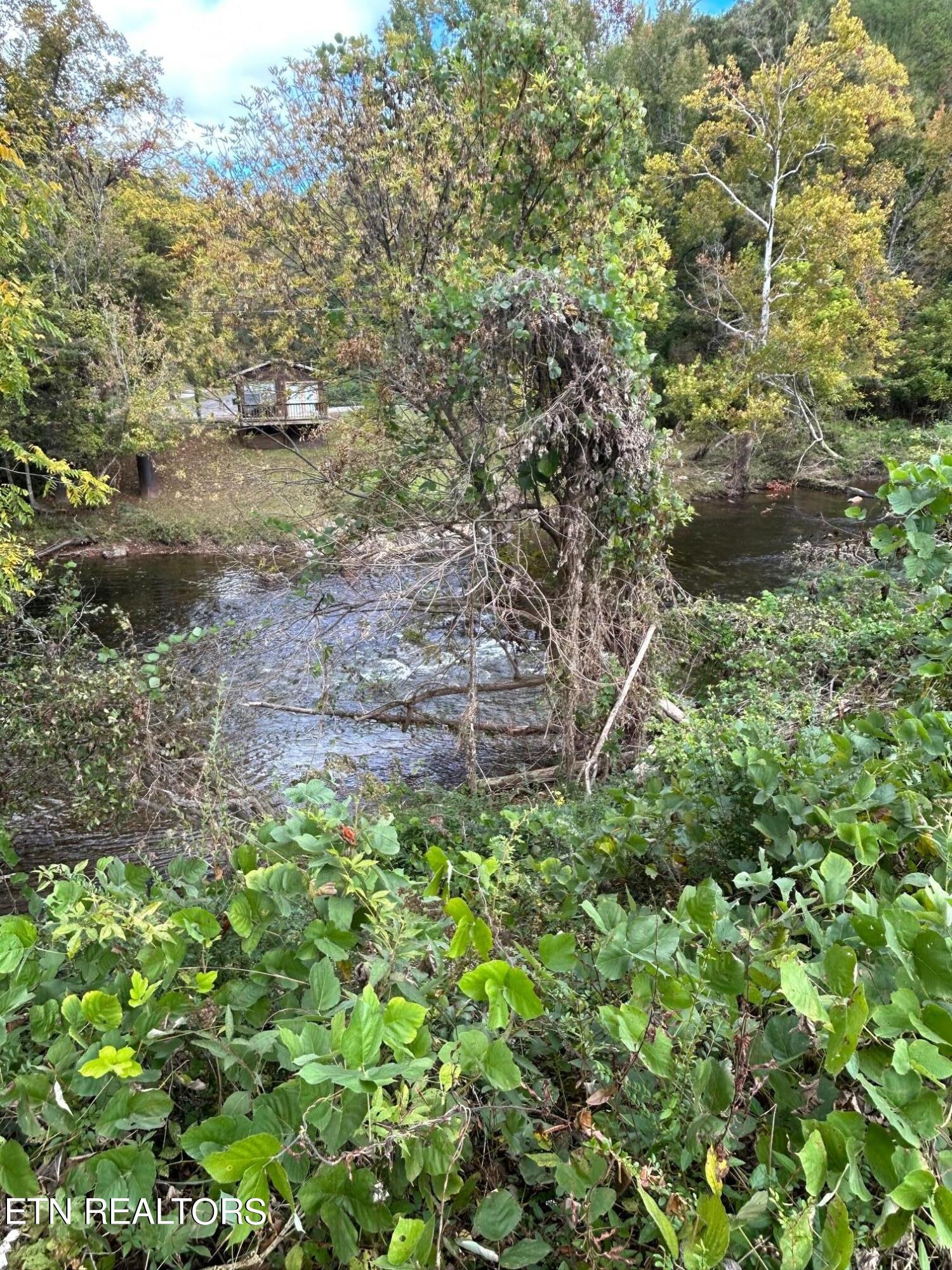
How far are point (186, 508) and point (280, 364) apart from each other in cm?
1058

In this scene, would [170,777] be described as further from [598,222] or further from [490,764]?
[598,222]

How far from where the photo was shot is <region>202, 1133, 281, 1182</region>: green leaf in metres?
0.96

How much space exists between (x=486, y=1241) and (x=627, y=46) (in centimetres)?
3573

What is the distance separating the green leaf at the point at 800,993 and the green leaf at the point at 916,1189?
0.20 metres

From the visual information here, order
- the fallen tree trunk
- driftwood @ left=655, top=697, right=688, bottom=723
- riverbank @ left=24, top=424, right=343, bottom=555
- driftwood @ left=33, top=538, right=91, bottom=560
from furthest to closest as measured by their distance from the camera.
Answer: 1. driftwood @ left=33, top=538, right=91, bottom=560
2. riverbank @ left=24, top=424, right=343, bottom=555
3. the fallen tree trunk
4. driftwood @ left=655, top=697, right=688, bottom=723

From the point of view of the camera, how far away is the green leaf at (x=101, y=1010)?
1.27m

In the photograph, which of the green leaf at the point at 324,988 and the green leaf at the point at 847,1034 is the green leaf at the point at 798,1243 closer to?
the green leaf at the point at 847,1034

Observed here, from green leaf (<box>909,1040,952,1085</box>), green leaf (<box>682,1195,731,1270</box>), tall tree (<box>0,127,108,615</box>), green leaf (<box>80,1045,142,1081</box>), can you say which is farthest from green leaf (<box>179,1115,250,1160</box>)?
tall tree (<box>0,127,108,615</box>)

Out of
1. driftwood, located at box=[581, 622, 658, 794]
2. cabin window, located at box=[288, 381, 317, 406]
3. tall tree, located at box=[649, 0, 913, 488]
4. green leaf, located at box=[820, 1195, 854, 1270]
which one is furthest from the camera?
tall tree, located at box=[649, 0, 913, 488]

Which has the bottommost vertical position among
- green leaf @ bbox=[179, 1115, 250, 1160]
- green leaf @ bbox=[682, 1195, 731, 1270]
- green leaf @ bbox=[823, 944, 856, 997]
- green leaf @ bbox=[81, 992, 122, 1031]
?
green leaf @ bbox=[682, 1195, 731, 1270]

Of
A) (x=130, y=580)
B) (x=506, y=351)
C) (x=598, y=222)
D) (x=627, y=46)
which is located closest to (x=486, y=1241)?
(x=506, y=351)

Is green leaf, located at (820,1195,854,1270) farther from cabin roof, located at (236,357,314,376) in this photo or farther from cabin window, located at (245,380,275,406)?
cabin roof, located at (236,357,314,376)

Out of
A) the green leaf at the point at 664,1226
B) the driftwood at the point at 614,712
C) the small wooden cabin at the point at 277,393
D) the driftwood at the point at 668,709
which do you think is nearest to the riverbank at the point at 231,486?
the small wooden cabin at the point at 277,393

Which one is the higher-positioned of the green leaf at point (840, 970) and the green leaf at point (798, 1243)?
the green leaf at point (840, 970)
